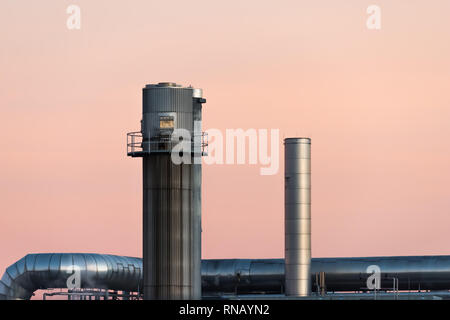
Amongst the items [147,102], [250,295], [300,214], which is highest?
[147,102]

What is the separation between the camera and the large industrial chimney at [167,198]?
9712 cm

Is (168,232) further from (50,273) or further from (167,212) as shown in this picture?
(50,273)

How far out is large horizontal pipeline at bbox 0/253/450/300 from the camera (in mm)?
115750

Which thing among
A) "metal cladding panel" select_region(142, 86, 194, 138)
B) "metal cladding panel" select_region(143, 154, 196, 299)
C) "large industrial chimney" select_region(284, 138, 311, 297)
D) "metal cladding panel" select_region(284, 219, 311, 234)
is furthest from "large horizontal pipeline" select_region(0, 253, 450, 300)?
"metal cladding panel" select_region(142, 86, 194, 138)

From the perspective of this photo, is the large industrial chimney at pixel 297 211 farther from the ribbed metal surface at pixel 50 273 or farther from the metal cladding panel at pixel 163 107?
the metal cladding panel at pixel 163 107

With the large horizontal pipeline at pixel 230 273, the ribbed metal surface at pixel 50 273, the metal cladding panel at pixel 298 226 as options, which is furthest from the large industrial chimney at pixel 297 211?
the ribbed metal surface at pixel 50 273

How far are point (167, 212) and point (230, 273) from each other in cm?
3043

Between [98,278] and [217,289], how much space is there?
14656 mm

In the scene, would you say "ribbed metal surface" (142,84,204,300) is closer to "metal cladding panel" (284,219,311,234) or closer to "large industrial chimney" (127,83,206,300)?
"large industrial chimney" (127,83,206,300)

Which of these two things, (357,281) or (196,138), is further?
(357,281)
